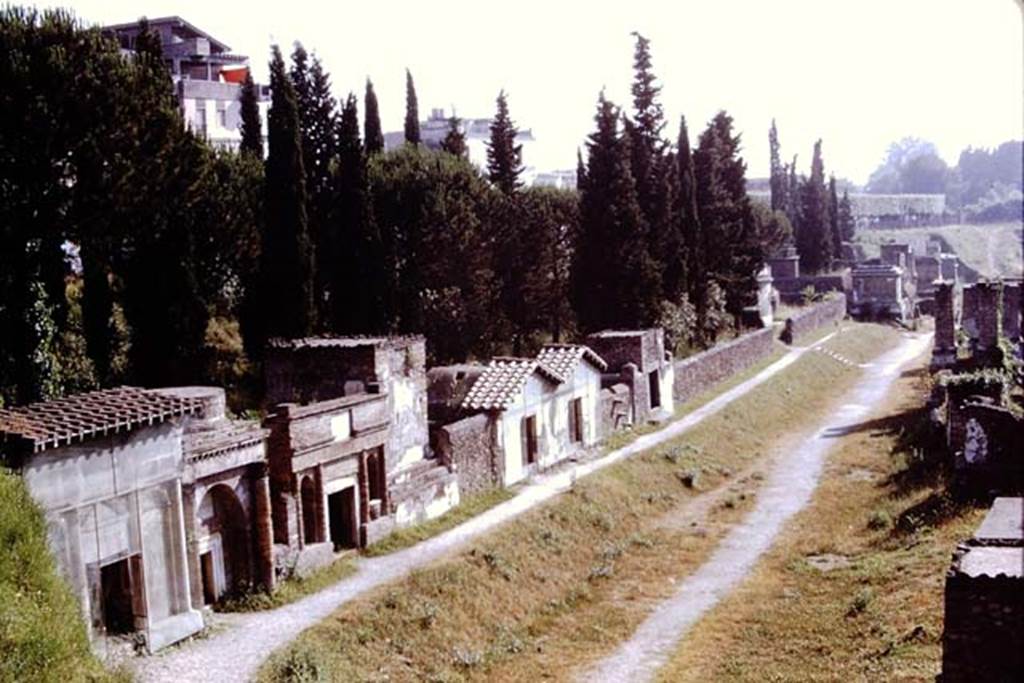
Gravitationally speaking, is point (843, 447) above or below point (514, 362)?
below

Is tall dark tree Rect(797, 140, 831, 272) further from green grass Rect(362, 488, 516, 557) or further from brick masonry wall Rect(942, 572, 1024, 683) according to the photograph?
brick masonry wall Rect(942, 572, 1024, 683)

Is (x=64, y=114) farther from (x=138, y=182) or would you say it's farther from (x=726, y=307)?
(x=726, y=307)

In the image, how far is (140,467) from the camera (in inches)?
726

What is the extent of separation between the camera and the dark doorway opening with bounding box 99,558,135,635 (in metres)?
18.4

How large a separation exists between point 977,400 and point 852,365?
34113 millimetres

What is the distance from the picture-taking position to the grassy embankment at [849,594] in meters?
18.2

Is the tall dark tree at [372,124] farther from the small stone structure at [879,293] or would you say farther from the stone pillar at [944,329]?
the small stone structure at [879,293]

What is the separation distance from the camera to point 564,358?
3478 centimetres

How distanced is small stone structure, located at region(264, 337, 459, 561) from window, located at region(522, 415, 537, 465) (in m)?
3.89

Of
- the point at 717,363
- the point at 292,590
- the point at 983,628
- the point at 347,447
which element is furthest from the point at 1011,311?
the point at 983,628

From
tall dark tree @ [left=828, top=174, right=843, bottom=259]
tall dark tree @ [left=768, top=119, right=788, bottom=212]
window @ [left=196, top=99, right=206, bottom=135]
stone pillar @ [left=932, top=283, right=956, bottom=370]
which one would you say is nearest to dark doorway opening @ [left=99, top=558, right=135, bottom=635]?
window @ [left=196, top=99, right=206, bottom=135]

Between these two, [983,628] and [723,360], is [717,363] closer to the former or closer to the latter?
[723,360]

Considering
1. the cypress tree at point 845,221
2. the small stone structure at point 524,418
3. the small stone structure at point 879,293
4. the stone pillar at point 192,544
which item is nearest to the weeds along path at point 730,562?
the small stone structure at point 524,418

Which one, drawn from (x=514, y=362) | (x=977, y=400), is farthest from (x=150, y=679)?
(x=977, y=400)
